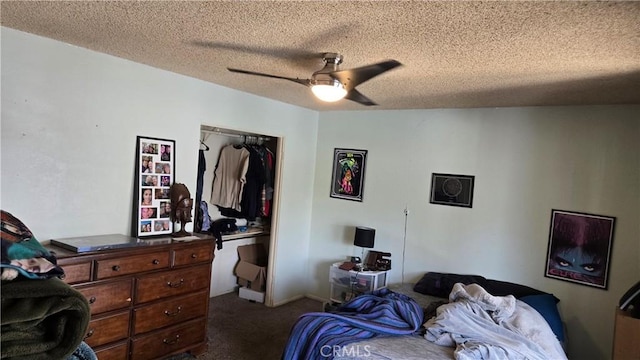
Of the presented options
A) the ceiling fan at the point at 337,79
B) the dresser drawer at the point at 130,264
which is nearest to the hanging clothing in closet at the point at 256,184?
the dresser drawer at the point at 130,264

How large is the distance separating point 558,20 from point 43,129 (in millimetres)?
2970

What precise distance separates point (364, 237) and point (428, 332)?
5.57 feet

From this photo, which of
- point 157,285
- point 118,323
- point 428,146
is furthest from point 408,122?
point 118,323

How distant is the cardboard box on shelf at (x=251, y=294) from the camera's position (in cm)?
462

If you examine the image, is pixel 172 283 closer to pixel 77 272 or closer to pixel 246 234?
pixel 77 272

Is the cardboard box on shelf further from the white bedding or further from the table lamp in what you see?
the white bedding

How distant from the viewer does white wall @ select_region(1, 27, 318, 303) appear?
2.44 metres

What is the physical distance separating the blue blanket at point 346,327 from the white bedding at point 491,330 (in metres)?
0.18

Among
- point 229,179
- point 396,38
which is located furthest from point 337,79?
point 229,179

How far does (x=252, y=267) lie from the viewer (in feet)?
15.6

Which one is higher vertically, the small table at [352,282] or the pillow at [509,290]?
the pillow at [509,290]

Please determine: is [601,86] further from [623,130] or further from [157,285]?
[157,285]

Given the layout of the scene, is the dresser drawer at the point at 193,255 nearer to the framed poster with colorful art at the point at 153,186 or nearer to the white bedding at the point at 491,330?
the framed poster with colorful art at the point at 153,186

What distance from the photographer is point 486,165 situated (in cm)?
379
